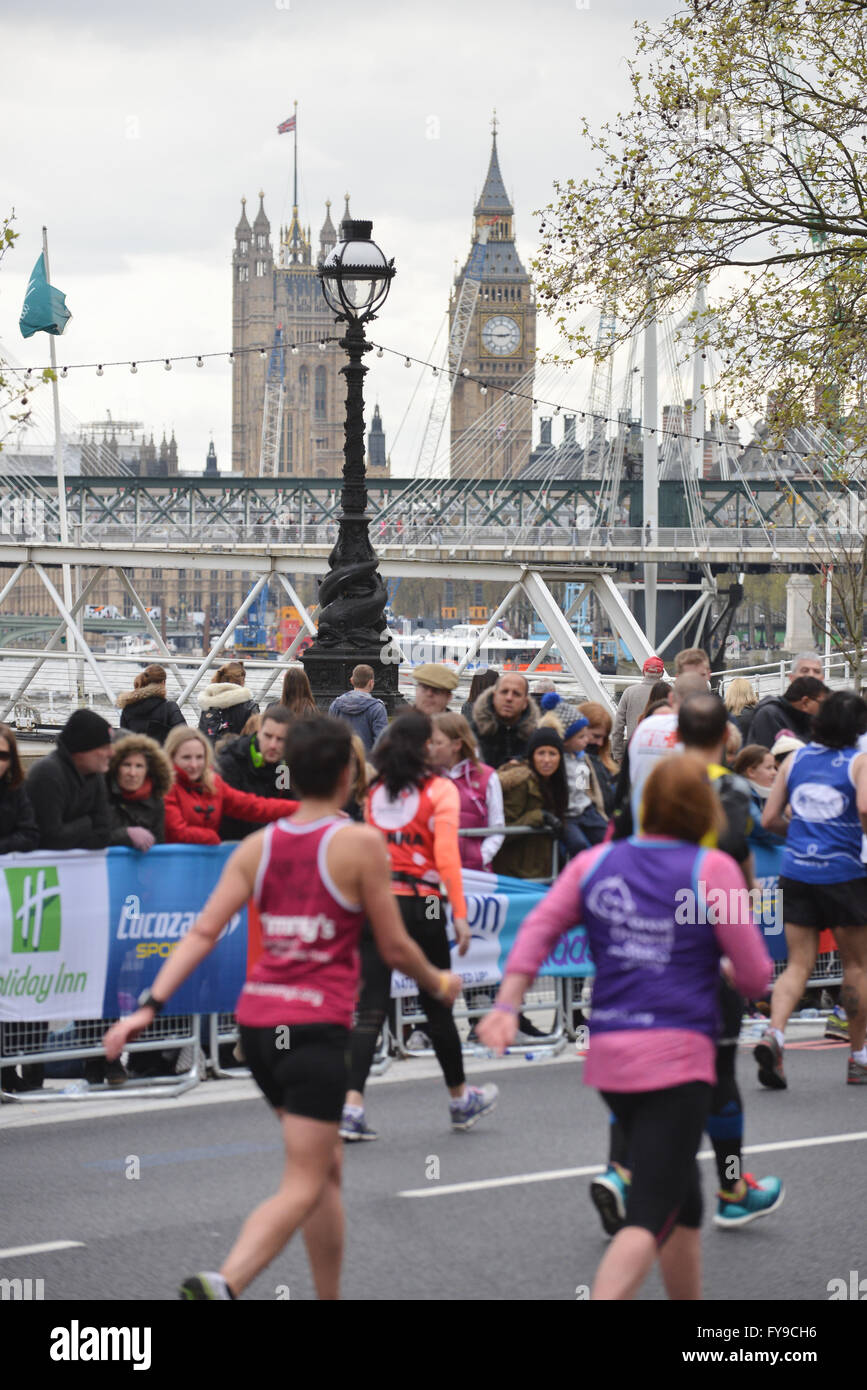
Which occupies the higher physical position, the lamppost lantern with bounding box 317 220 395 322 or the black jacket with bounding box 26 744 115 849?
the lamppost lantern with bounding box 317 220 395 322

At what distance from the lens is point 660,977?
13.8 ft

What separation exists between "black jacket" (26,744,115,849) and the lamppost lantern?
5.73 metres

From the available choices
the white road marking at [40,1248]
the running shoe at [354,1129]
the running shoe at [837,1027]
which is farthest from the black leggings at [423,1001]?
the running shoe at [837,1027]

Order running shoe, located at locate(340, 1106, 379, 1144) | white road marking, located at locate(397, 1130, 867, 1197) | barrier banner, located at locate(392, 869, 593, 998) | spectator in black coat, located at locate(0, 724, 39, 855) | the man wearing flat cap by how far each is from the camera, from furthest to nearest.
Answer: barrier banner, located at locate(392, 869, 593, 998) → the man wearing flat cap → spectator in black coat, located at locate(0, 724, 39, 855) → running shoe, located at locate(340, 1106, 379, 1144) → white road marking, located at locate(397, 1130, 867, 1197)

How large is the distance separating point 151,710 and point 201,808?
122 inches

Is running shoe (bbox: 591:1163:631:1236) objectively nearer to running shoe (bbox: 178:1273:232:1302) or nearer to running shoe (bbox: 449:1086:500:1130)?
running shoe (bbox: 178:1273:232:1302)

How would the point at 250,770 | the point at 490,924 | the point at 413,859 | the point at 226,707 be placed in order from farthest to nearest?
the point at 226,707 < the point at 250,770 < the point at 490,924 < the point at 413,859

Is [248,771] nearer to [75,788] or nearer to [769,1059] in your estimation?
[75,788]

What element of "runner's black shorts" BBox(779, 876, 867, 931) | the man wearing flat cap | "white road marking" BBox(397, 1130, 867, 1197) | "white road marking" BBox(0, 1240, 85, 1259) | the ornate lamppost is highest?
the ornate lamppost

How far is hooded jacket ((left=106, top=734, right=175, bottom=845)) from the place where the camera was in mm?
7762

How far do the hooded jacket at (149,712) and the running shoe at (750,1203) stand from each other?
5.88 meters

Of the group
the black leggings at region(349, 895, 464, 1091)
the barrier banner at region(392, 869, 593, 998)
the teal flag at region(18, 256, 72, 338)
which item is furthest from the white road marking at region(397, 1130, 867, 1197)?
the teal flag at region(18, 256, 72, 338)

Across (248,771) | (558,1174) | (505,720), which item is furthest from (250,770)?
(558,1174)
